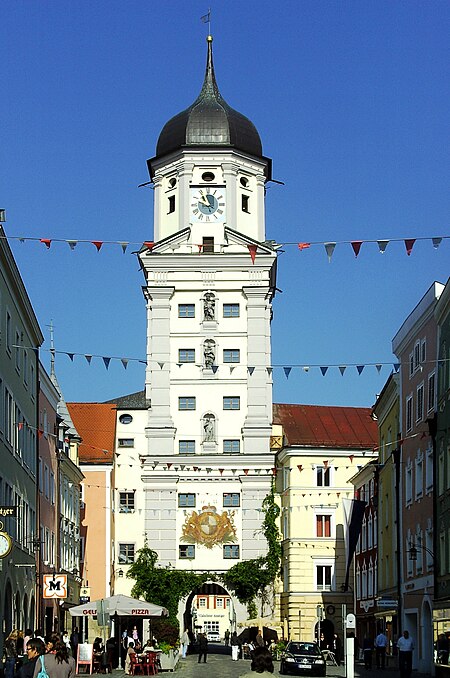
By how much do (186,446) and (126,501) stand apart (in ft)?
15.9

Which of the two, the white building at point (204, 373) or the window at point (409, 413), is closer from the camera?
the window at point (409, 413)

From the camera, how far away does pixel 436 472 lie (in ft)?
148

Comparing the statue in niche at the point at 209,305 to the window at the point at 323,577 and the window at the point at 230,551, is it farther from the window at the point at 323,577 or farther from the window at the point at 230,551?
the window at the point at 323,577

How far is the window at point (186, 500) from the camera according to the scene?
76250 millimetres

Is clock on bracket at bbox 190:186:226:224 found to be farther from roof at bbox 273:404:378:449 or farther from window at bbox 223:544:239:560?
window at bbox 223:544:239:560

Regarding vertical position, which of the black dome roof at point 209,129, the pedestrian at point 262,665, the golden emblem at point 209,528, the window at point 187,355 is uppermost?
the black dome roof at point 209,129

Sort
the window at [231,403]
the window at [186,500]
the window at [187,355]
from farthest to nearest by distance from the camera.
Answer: the window at [187,355], the window at [231,403], the window at [186,500]

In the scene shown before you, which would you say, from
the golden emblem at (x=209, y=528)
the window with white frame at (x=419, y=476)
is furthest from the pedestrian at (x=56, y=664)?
the golden emblem at (x=209, y=528)

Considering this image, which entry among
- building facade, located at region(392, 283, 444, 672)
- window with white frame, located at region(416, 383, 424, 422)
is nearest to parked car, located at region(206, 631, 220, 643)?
building facade, located at region(392, 283, 444, 672)

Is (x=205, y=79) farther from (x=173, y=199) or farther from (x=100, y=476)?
(x=100, y=476)

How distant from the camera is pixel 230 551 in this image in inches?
2995

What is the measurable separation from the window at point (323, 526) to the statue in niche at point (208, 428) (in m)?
9.60

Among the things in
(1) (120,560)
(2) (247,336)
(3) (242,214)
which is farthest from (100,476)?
(3) (242,214)

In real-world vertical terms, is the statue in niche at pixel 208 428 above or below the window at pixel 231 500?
above
